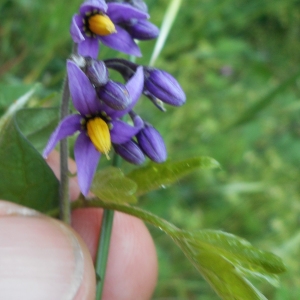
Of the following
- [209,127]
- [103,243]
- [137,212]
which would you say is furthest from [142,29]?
[209,127]

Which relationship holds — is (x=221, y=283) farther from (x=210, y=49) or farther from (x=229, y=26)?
(x=229, y=26)

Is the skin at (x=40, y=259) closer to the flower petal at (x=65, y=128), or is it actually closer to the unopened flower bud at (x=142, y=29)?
the flower petal at (x=65, y=128)

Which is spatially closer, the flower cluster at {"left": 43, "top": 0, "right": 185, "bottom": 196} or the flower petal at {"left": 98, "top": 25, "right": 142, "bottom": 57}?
the flower cluster at {"left": 43, "top": 0, "right": 185, "bottom": 196}

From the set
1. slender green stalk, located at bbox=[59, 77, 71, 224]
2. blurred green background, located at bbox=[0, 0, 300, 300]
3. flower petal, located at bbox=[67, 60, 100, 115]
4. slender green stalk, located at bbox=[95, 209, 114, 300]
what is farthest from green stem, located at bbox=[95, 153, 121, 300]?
blurred green background, located at bbox=[0, 0, 300, 300]

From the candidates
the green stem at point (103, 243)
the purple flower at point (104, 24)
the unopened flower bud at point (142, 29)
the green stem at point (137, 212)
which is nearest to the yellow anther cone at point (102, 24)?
the purple flower at point (104, 24)

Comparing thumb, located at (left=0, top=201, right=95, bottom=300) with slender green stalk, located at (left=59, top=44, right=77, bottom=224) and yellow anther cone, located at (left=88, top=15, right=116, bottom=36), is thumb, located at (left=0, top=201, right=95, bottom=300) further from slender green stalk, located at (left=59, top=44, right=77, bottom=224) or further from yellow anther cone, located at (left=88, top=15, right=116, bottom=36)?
yellow anther cone, located at (left=88, top=15, right=116, bottom=36)

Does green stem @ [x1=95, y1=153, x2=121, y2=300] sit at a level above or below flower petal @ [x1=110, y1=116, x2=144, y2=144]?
below

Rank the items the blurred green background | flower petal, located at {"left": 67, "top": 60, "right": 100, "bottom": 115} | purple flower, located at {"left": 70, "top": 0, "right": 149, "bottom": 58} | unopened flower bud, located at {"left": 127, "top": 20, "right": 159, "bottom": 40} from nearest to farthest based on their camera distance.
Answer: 1. flower petal, located at {"left": 67, "top": 60, "right": 100, "bottom": 115}
2. purple flower, located at {"left": 70, "top": 0, "right": 149, "bottom": 58}
3. unopened flower bud, located at {"left": 127, "top": 20, "right": 159, "bottom": 40}
4. the blurred green background
